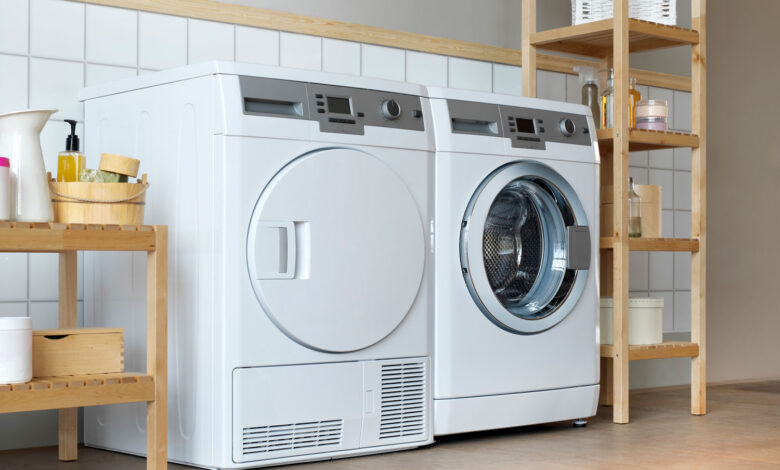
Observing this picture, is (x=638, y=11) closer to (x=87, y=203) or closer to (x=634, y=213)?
(x=634, y=213)

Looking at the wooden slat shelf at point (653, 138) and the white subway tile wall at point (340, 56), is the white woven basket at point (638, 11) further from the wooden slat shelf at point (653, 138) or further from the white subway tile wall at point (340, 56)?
the white subway tile wall at point (340, 56)

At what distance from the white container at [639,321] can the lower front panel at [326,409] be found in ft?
3.09

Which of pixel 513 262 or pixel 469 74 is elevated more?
pixel 469 74

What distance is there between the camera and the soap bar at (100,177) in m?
2.20

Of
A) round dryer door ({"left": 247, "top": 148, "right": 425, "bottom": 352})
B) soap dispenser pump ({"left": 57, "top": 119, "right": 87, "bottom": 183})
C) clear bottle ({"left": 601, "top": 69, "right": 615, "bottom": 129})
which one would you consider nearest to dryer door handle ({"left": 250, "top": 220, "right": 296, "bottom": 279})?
round dryer door ({"left": 247, "top": 148, "right": 425, "bottom": 352})

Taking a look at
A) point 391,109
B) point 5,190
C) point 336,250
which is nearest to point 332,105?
point 391,109

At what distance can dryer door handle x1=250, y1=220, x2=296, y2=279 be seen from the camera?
2338 mm

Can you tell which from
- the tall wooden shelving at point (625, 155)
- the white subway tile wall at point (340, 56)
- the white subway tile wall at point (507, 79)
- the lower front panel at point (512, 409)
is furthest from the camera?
the white subway tile wall at point (507, 79)

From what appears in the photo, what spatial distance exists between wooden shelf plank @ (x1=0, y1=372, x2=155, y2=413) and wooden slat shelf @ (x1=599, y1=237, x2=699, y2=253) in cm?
162

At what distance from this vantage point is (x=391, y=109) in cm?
261

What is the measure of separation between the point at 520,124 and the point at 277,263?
0.95 m

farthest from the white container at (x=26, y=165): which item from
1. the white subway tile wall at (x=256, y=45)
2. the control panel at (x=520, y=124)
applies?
the control panel at (x=520, y=124)

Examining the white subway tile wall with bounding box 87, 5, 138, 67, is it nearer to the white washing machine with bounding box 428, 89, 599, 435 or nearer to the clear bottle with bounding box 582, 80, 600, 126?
the white washing machine with bounding box 428, 89, 599, 435

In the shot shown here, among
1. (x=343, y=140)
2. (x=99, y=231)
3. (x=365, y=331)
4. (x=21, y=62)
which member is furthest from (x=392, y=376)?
(x=21, y=62)
